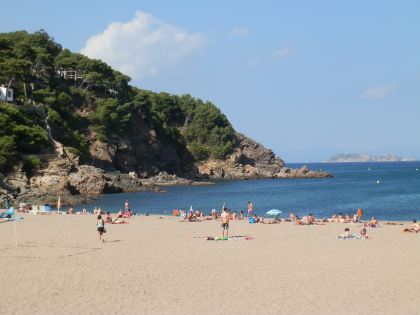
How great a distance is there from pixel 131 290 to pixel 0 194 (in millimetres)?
34754

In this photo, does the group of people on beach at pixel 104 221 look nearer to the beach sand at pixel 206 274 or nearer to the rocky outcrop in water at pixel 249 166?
the beach sand at pixel 206 274

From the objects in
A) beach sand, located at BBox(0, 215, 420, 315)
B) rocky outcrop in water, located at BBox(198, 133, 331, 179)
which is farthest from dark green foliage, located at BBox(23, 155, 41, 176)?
rocky outcrop in water, located at BBox(198, 133, 331, 179)

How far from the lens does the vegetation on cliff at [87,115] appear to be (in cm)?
5656

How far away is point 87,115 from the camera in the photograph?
3009 inches

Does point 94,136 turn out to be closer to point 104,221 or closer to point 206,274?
point 104,221

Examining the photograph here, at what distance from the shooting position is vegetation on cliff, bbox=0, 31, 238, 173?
5656 centimetres

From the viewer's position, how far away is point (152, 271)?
1416cm

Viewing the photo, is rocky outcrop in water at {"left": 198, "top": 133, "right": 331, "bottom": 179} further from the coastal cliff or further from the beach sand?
the beach sand

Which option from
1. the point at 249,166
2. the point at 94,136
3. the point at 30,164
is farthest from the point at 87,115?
the point at 249,166

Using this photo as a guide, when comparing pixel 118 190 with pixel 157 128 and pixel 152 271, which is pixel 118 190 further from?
pixel 152 271

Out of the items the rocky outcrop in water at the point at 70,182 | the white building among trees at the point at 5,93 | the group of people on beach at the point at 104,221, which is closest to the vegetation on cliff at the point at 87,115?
the rocky outcrop in water at the point at 70,182

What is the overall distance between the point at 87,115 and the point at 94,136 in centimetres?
467

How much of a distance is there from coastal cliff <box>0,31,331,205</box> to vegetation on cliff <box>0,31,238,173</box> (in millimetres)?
147

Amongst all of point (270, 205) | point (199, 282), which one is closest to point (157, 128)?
point (270, 205)
